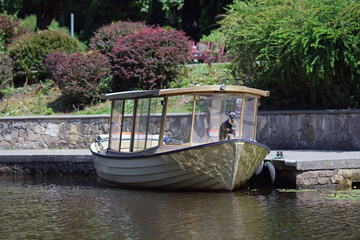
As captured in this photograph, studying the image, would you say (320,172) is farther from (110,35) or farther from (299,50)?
(110,35)

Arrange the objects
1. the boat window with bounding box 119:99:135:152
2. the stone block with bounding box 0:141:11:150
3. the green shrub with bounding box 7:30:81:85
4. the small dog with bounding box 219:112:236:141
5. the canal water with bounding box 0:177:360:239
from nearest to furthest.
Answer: the canal water with bounding box 0:177:360:239, the small dog with bounding box 219:112:236:141, the boat window with bounding box 119:99:135:152, the stone block with bounding box 0:141:11:150, the green shrub with bounding box 7:30:81:85

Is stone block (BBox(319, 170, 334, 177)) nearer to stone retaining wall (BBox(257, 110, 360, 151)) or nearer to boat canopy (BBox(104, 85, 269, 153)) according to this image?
boat canopy (BBox(104, 85, 269, 153))

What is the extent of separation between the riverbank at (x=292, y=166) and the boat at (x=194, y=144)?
791 mm

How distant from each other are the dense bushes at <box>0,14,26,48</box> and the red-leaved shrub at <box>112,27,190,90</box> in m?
6.01

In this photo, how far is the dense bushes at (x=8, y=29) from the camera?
23.7 meters

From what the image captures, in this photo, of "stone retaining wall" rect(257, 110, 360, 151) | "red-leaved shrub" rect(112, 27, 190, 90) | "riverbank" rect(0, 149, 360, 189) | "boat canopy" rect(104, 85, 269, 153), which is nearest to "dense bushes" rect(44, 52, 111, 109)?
"red-leaved shrub" rect(112, 27, 190, 90)

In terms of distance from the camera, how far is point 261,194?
1240 cm

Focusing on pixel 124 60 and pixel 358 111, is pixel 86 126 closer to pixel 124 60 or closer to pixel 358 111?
pixel 124 60

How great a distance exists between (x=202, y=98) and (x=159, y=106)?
1.08m

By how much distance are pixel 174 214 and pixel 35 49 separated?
530 inches

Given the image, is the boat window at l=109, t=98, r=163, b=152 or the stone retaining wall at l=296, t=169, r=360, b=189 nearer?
the stone retaining wall at l=296, t=169, r=360, b=189

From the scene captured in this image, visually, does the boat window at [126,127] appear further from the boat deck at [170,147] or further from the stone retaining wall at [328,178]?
the stone retaining wall at [328,178]

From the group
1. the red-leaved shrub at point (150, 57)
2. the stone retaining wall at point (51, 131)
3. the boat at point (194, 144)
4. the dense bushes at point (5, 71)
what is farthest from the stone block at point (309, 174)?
→ the dense bushes at point (5, 71)

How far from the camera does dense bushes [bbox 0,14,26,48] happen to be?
77.6ft
